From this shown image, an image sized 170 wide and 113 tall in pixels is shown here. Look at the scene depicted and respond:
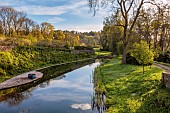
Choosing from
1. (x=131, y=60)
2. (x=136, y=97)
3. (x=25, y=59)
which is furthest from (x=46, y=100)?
(x=25, y=59)

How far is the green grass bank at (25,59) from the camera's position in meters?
28.1

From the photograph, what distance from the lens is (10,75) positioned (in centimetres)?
2720

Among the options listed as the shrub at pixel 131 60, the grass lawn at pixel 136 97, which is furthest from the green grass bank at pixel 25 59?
the shrub at pixel 131 60

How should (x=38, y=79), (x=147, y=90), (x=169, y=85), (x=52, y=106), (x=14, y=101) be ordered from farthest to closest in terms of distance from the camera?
(x=38, y=79)
(x=14, y=101)
(x=52, y=106)
(x=147, y=90)
(x=169, y=85)

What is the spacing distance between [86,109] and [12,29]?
53.9 meters

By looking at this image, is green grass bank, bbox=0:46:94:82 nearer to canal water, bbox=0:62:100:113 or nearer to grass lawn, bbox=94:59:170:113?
canal water, bbox=0:62:100:113

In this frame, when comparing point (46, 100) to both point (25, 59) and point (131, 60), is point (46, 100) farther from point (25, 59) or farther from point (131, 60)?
point (25, 59)

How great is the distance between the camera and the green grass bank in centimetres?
2814

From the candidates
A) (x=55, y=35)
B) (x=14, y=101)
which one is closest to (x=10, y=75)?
(x=14, y=101)

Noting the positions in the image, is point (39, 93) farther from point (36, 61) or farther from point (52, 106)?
point (36, 61)

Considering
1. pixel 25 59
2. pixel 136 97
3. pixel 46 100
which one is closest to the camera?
pixel 136 97

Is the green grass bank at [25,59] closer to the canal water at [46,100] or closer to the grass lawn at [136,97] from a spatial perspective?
the canal water at [46,100]

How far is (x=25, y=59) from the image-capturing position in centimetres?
3562

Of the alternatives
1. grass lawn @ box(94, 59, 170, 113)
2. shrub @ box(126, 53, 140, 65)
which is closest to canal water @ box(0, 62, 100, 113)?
grass lawn @ box(94, 59, 170, 113)
